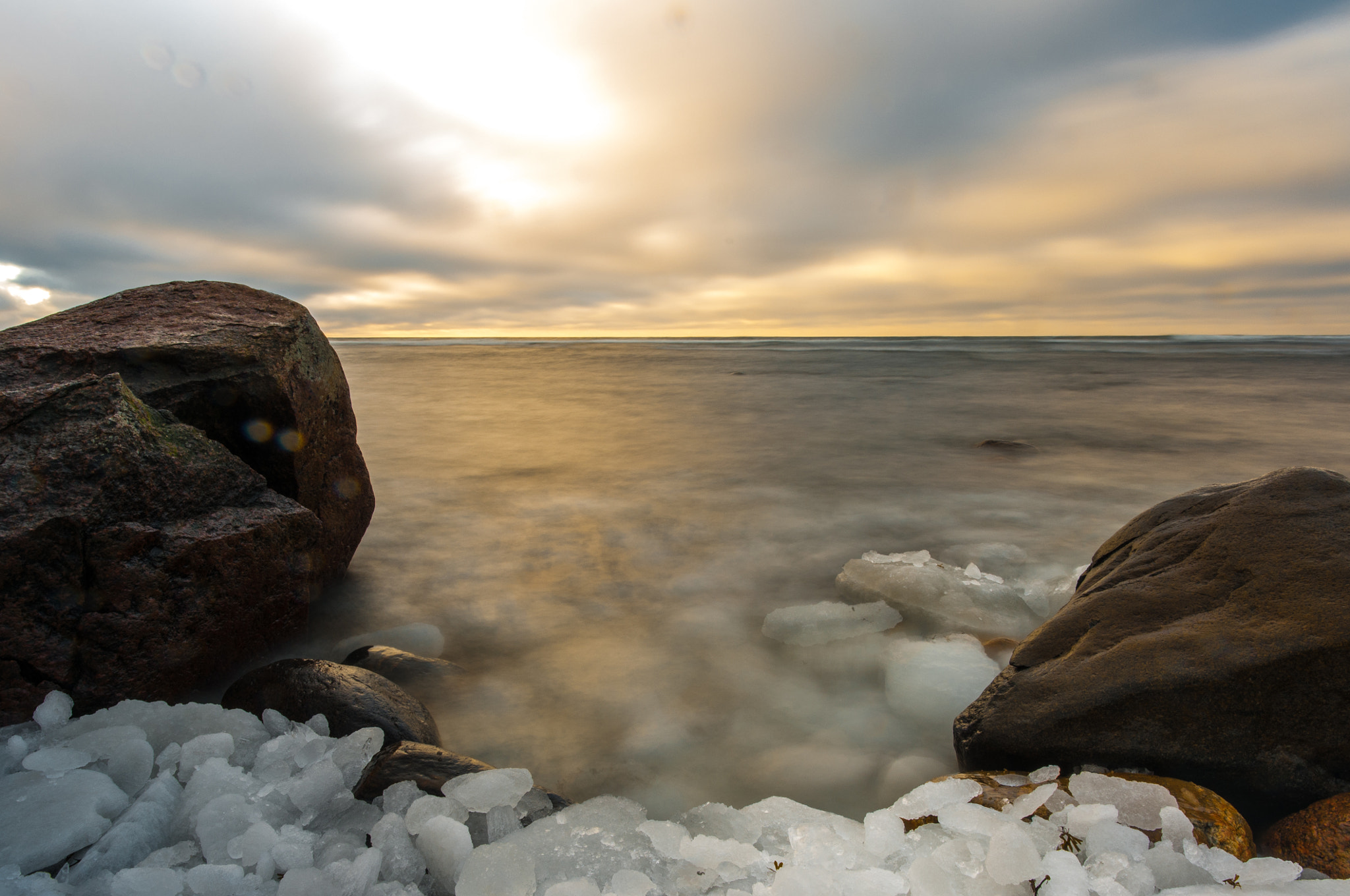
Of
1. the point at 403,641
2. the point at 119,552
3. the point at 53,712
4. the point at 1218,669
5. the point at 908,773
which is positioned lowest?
the point at 908,773

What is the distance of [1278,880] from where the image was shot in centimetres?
129

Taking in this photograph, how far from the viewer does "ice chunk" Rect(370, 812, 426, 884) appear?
1.43 metres

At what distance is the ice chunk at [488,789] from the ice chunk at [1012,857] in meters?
1.10

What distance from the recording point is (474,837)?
157cm

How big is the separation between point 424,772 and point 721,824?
2.61 ft

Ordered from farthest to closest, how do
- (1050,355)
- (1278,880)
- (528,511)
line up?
(1050,355)
(528,511)
(1278,880)

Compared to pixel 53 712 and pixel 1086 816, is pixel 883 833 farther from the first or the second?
pixel 53 712

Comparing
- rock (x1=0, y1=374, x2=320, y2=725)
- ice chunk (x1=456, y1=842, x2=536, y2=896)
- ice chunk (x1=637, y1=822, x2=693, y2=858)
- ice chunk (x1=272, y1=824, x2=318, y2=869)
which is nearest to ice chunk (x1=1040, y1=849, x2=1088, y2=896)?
ice chunk (x1=637, y1=822, x2=693, y2=858)

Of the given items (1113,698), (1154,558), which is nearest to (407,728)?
(1113,698)

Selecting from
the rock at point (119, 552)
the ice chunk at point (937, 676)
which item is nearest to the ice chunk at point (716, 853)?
the ice chunk at point (937, 676)

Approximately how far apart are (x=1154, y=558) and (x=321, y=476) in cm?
325

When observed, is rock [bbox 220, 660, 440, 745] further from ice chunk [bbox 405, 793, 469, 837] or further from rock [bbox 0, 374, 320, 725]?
ice chunk [bbox 405, 793, 469, 837]

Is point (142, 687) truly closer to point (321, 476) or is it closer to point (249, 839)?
point (249, 839)

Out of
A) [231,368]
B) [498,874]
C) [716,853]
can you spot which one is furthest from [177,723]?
[716,853]
